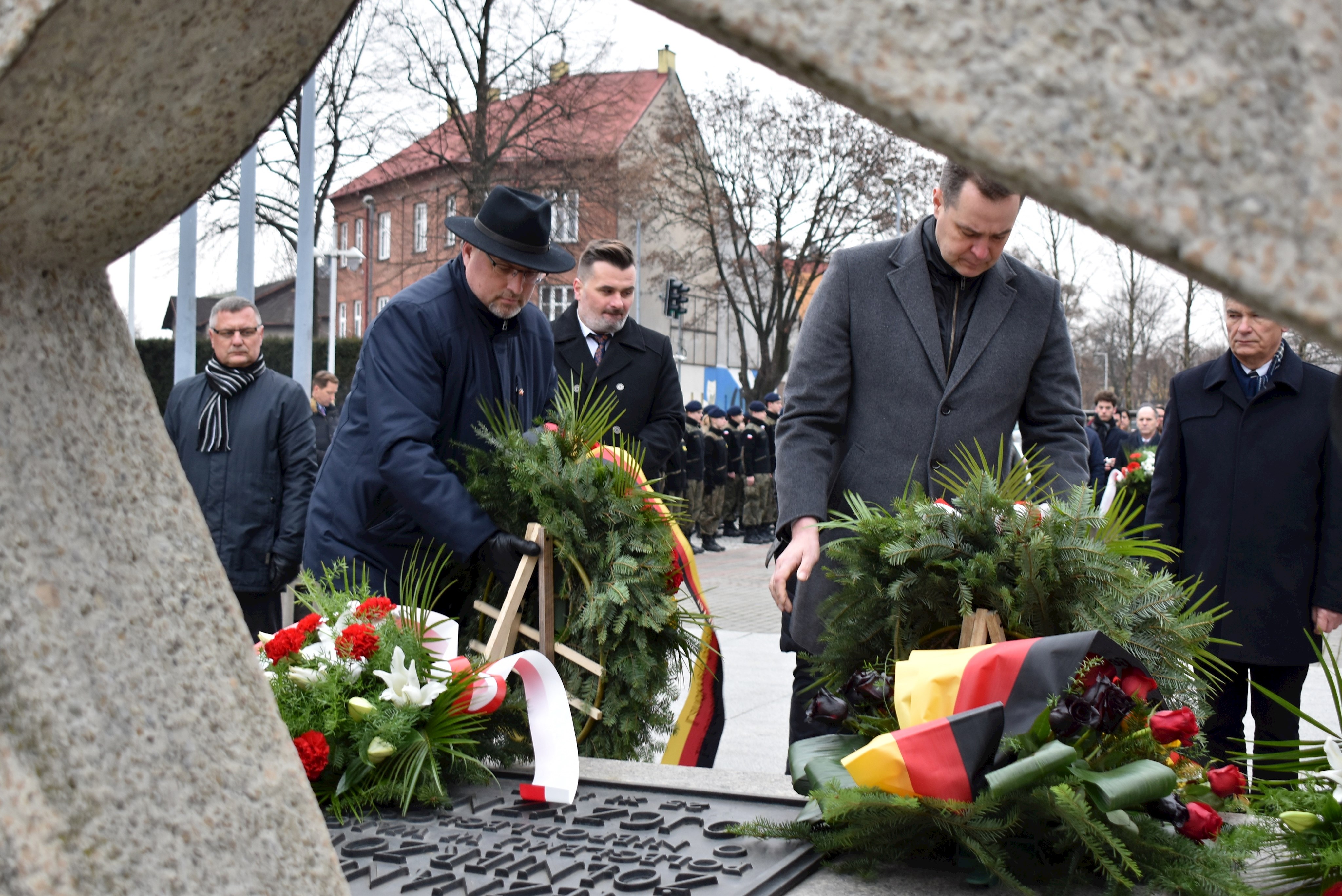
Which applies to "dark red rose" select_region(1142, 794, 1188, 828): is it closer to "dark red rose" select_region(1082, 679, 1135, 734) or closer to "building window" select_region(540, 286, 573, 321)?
"dark red rose" select_region(1082, 679, 1135, 734)

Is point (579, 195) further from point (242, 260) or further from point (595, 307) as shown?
point (595, 307)

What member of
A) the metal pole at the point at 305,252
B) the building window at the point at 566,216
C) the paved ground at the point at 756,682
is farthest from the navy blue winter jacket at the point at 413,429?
the building window at the point at 566,216

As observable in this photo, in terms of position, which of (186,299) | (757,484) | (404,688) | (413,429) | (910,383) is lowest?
(757,484)

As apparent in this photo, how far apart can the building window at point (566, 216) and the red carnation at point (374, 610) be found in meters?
20.4

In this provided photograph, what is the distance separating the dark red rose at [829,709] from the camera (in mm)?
2473

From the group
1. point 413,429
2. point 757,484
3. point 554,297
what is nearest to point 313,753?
point 413,429

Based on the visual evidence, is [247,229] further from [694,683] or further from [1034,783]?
[1034,783]

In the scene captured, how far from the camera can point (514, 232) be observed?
389 cm

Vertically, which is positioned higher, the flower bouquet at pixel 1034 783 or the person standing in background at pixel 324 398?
the person standing in background at pixel 324 398

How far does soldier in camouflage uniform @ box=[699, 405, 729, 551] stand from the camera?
1620 centimetres

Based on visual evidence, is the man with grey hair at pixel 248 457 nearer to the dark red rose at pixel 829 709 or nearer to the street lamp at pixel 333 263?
the dark red rose at pixel 829 709

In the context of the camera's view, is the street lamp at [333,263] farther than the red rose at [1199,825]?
Yes

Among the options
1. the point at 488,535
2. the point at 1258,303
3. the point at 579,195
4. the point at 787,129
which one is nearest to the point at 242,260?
the point at 488,535

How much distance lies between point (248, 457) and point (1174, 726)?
4270mm
